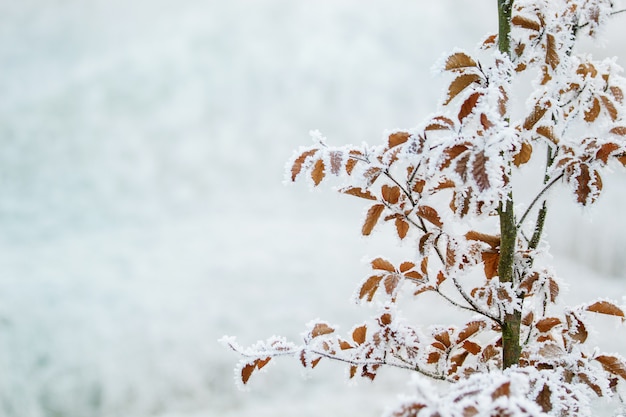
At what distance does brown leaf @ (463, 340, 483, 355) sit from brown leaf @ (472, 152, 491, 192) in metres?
0.36

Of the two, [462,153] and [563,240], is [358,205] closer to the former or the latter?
[563,240]

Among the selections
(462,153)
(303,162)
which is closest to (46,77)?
(303,162)

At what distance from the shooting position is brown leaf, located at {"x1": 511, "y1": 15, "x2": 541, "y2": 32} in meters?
0.72

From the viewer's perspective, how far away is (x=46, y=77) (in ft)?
9.10

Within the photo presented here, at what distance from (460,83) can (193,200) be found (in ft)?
6.40

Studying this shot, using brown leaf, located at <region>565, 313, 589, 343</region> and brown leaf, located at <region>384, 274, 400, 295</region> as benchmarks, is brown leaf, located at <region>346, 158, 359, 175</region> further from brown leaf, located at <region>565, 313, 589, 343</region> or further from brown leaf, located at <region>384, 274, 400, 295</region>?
brown leaf, located at <region>565, 313, 589, 343</region>

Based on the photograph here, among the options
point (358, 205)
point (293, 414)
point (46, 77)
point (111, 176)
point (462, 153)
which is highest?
point (46, 77)

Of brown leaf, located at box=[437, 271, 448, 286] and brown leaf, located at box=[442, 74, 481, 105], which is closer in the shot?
brown leaf, located at box=[442, 74, 481, 105]

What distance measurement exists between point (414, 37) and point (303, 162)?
230 centimetres

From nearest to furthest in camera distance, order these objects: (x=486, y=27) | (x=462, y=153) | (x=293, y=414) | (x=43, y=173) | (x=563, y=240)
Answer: (x=462, y=153)
(x=293, y=414)
(x=563, y=240)
(x=43, y=173)
(x=486, y=27)

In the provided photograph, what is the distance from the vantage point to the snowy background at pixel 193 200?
189cm

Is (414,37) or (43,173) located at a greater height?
(414,37)

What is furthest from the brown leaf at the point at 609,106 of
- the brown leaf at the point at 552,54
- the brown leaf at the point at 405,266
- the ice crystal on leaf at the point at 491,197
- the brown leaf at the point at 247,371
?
the brown leaf at the point at 247,371

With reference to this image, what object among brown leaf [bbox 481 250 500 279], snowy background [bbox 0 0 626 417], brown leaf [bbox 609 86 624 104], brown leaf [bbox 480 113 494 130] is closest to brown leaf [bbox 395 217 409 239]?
brown leaf [bbox 481 250 500 279]
